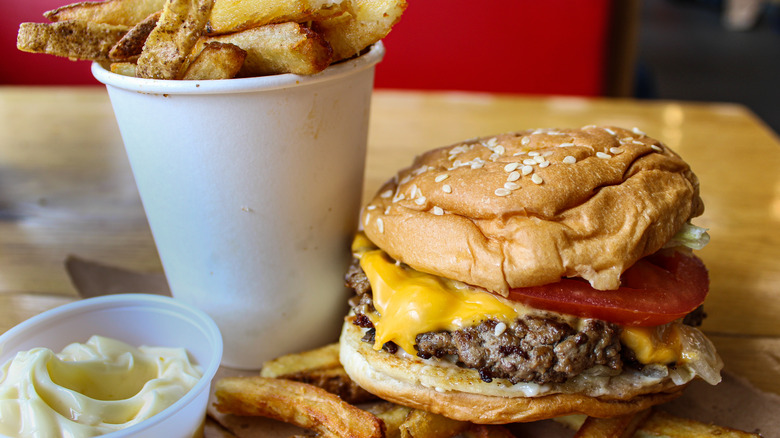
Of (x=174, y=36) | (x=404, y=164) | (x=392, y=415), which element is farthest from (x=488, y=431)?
(x=404, y=164)

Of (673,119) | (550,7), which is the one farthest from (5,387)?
(550,7)

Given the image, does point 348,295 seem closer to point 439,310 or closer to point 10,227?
point 439,310

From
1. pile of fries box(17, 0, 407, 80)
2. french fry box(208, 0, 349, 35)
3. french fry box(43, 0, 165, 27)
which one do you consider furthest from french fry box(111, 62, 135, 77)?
french fry box(208, 0, 349, 35)

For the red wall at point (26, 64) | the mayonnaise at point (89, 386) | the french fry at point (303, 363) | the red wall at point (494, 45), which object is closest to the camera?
the mayonnaise at point (89, 386)

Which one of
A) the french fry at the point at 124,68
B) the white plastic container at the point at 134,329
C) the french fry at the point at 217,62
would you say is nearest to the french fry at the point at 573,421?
the white plastic container at the point at 134,329

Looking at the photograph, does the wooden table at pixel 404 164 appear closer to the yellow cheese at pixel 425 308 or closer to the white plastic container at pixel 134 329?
the white plastic container at pixel 134 329

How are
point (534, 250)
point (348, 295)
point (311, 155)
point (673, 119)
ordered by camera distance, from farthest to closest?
point (673, 119), point (348, 295), point (311, 155), point (534, 250)

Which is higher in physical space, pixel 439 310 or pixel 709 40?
Result: pixel 439 310
